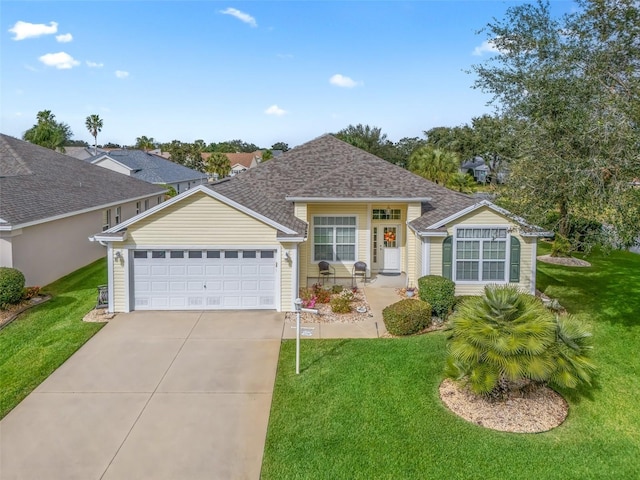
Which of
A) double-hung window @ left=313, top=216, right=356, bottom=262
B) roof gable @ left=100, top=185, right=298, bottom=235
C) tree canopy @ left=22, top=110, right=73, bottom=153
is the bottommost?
double-hung window @ left=313, top=216, right=356, bottom=262

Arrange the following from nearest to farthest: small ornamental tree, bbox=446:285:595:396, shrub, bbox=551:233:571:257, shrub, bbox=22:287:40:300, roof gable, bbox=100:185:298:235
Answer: small ornamental tree, bbox=446:285:595:396 < roof gable, bbox=100:185:298:235 < shrub, bbox=22:287:40:300 < shrub, bbox=551:233:571:257

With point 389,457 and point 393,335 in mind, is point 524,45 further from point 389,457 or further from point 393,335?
point 389,457

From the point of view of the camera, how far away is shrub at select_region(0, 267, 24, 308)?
1332 centimetres

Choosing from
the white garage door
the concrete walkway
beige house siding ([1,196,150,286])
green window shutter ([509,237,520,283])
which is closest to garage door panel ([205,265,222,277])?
the white garage door

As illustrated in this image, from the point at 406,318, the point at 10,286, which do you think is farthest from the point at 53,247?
the point at 406,318

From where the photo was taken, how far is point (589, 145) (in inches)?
358

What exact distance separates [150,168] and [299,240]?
3608cm

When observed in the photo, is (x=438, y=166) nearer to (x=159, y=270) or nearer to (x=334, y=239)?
(x=334, y=239)

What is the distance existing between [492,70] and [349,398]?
10.0 m

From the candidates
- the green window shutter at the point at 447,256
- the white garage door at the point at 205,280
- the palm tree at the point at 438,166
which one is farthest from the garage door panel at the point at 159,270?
the palm tree at the point at 438,166

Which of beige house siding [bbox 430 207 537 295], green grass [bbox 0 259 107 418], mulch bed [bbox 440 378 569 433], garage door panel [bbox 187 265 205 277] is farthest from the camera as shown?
beige house siding [bbox 430 207 537 295]

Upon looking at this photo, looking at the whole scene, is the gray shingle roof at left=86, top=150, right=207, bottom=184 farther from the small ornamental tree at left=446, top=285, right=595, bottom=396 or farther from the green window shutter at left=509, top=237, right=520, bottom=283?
the small ornamental tree at left=446, top=285, right=595, bottom=396

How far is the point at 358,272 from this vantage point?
57.5ft

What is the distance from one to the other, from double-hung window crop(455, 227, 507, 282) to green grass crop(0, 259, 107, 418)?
11.8 metres
